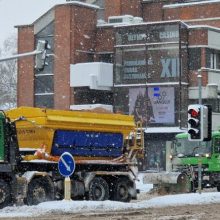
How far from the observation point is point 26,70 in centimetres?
6838

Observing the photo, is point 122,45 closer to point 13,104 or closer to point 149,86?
point 149,86

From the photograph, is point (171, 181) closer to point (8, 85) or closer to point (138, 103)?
point (138, 103)

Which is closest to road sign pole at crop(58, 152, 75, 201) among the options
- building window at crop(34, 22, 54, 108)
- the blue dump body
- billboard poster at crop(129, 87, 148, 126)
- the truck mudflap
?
the blue dump body

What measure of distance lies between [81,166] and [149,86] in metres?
34.8

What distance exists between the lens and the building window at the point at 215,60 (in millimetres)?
62594

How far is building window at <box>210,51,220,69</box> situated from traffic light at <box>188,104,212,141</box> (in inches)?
1472

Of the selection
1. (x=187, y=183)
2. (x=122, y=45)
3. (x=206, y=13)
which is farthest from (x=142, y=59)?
(x=187, y=183)

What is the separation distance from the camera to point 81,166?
27.5 meters

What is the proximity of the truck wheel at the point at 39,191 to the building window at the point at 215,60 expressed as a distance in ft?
126

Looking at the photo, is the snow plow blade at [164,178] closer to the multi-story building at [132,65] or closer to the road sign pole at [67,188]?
the road sign pole at [67,188]

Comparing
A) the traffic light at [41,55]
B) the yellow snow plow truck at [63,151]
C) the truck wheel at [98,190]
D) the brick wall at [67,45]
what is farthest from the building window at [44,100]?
the truck wheel at [98,190]

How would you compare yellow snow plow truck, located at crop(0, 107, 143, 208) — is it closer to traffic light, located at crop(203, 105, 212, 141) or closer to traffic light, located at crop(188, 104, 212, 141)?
traffic light, located at crop(188, 104, 212, 141)

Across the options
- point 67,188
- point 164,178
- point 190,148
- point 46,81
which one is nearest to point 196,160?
point 190,148

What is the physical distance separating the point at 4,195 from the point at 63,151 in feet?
10.6
